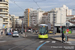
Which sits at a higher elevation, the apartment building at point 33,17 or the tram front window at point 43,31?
the apartment building at point 33,17

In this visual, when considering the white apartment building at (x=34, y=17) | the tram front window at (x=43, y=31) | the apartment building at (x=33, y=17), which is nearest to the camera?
the tram front window at (x=43, y=31)

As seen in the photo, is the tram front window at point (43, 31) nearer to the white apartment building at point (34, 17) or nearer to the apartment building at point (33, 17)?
the apartment building at point (33, 17)

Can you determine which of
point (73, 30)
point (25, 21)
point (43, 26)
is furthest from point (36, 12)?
point (43, 26)

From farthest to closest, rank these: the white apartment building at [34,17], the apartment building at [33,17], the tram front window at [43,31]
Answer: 1. the white apartment building at [34,17]
2. the apartment building at [33,17]
3. the tram front window at [43,31]

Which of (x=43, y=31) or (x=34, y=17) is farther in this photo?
(x=34, y=17)

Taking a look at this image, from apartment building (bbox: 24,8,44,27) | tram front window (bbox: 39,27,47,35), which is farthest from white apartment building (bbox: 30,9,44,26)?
tram front window (bbox: 39,27,47,35)

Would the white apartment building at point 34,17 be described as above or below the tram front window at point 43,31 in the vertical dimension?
above

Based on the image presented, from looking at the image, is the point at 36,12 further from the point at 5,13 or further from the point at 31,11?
the point at 5,13

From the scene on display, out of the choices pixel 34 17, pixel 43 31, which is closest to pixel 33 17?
pixel 34 17

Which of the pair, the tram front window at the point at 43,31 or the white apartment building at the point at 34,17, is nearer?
the tram front window at the point at 43,31

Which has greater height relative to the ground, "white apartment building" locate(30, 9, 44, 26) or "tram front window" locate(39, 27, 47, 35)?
"white apartment building" locate(30, 9, 44, 26)

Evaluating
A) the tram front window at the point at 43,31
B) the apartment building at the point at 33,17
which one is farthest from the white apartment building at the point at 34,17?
the tram front window at the point at 43,31

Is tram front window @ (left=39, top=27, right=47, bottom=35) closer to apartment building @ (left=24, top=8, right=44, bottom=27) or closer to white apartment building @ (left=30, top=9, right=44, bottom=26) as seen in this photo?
apartment building @ (left=24, top=8, right=44, bottom=27)

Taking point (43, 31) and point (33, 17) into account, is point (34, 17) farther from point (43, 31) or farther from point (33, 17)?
point (43, 31)
